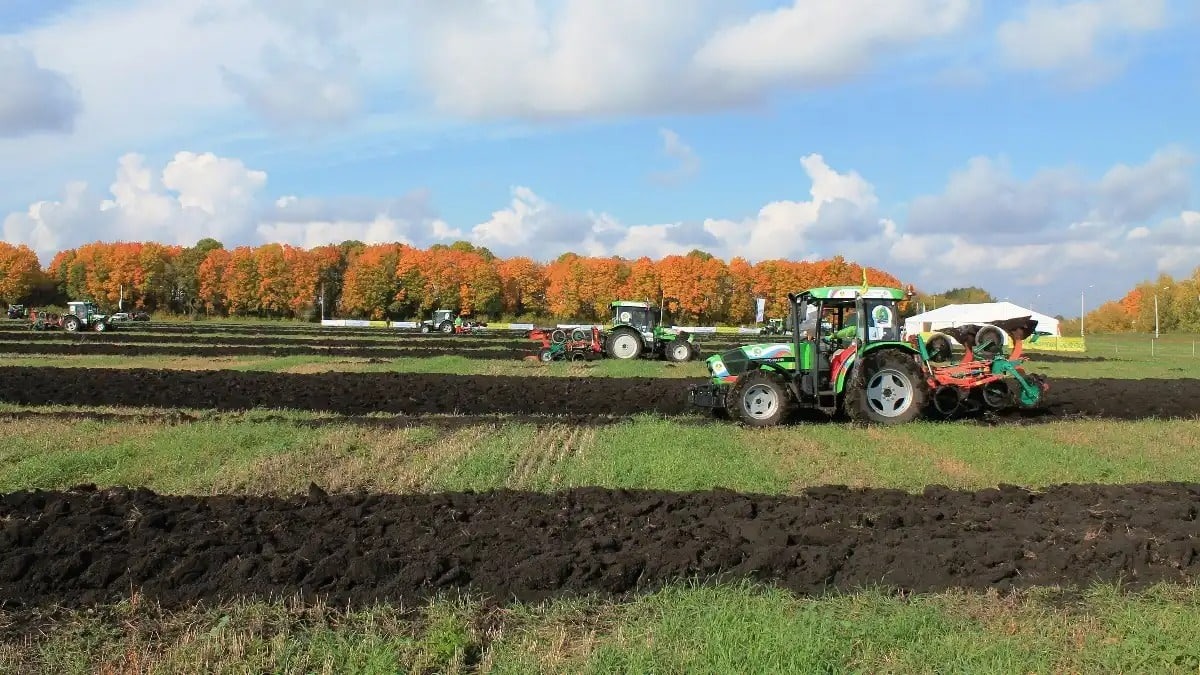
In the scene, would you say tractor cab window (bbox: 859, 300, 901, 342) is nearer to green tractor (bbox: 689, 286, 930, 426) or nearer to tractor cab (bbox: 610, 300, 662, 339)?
green tractor (bbox: 689, 286, 930, 426)

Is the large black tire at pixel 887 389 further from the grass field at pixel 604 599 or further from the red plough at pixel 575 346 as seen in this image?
the red plough at pixel 575 346

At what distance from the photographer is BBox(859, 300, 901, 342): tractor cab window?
1447cm

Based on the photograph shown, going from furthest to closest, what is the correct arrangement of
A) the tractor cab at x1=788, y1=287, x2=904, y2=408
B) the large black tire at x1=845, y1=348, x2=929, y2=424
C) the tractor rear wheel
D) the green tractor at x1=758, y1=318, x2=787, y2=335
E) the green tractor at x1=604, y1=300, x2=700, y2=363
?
the green tractor at x1=604, y1=300, x2=700, y2=363 < the tractor rear wheel < the green tractor at x1=758, y1=318, x2=787, y2=335 < the tractor cab at x1=788, y1=287, x2=904, y2=408 < the large black tire at x1=845, y1=348, x2=929, y2=424

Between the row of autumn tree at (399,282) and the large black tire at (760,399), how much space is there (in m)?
80.0

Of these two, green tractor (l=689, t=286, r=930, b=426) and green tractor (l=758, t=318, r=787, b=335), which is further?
green tractor (l=758, t=318, r=787, b=335)

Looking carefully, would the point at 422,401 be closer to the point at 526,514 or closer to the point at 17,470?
the point at 17,470

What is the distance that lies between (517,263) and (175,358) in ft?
236

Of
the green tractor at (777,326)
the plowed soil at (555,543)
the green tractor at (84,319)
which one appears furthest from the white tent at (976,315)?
the plowed soil at (555,543)

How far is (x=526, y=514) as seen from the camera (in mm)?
7906

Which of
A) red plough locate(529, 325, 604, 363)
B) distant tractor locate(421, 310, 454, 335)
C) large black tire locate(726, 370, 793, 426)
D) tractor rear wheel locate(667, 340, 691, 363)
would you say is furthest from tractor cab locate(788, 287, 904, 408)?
distant tractor locate(421, 310, 454, 335)

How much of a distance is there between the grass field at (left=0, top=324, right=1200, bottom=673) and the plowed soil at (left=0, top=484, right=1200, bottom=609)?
28cm

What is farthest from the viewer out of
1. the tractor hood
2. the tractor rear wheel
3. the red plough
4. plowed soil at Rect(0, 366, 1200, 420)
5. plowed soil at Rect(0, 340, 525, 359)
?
plowed soil at Rect(0, 340, 525, 359)

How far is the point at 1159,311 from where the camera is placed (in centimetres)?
10425

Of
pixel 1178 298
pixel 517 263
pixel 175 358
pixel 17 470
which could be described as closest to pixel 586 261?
pixel 517 263
